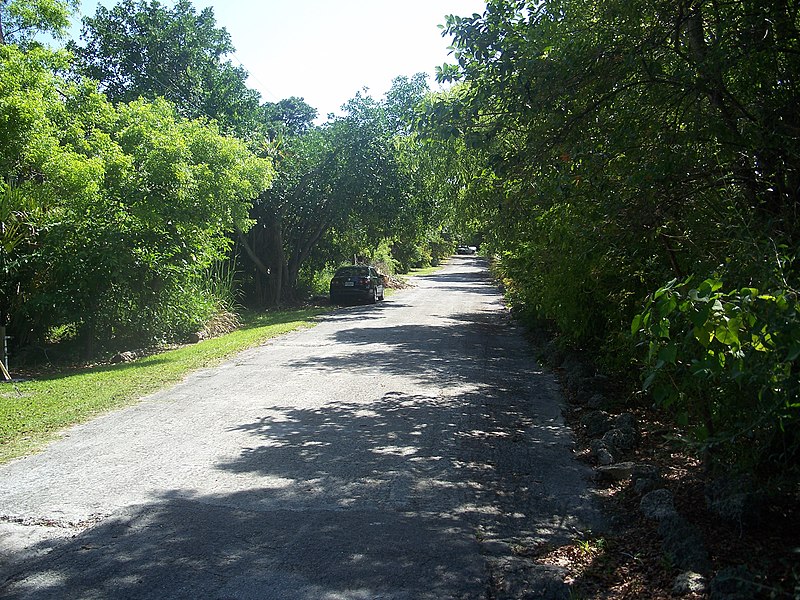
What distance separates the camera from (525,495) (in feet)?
19.4

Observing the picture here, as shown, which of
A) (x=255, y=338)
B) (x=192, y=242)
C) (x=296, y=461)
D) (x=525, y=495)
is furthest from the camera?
(x=255, y=338)

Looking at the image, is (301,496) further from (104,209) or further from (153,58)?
(153,58)

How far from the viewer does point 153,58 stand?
109ft

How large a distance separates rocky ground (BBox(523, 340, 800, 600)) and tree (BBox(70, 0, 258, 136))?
29.1 m

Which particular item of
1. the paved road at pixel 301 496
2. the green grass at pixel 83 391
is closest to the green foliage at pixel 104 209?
the green grass at pixel 83 391

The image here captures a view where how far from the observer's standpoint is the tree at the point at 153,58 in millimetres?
32406

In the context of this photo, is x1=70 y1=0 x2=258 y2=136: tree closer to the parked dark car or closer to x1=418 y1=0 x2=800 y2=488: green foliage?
the parked dark car

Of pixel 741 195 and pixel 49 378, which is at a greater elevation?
pixel 741 195

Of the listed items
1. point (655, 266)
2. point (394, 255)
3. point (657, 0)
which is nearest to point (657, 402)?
point (655, 266)

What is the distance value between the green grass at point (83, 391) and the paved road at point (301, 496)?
41 cm

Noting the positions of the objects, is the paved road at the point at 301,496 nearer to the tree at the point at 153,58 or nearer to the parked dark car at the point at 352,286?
the parked dark car at the point at 352,286

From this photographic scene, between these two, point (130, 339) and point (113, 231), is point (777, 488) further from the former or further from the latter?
point (130, 339)

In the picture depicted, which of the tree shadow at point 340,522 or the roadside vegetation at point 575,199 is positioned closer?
the tree shadow at point 340,522

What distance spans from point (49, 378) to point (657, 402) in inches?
448
